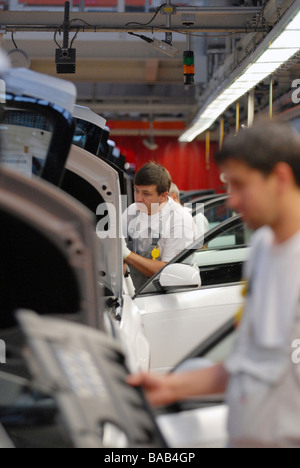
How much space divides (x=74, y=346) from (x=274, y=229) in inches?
20.4

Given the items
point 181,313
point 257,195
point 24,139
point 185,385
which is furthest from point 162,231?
point 257,195

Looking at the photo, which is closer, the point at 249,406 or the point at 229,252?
the point at 249,406

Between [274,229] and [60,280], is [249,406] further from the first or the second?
[60,280]

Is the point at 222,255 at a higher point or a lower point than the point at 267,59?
lower

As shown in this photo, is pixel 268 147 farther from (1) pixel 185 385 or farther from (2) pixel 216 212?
(2) pixel 216 212

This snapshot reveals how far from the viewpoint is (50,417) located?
3082 mm

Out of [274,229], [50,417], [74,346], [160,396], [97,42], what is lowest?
[50,417]

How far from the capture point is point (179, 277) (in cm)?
419

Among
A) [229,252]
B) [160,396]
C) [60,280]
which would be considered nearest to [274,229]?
[160,396]

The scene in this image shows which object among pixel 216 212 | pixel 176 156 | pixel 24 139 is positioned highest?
pixel 176 156

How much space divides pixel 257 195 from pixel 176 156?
22.5 meters

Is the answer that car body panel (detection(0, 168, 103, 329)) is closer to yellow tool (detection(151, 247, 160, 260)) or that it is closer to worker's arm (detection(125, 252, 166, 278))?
worker's arm (detection(125, 252, 166, 278))

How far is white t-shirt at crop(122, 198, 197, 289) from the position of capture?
193 inches

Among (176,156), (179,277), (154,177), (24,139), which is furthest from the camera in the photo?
(176,156)
